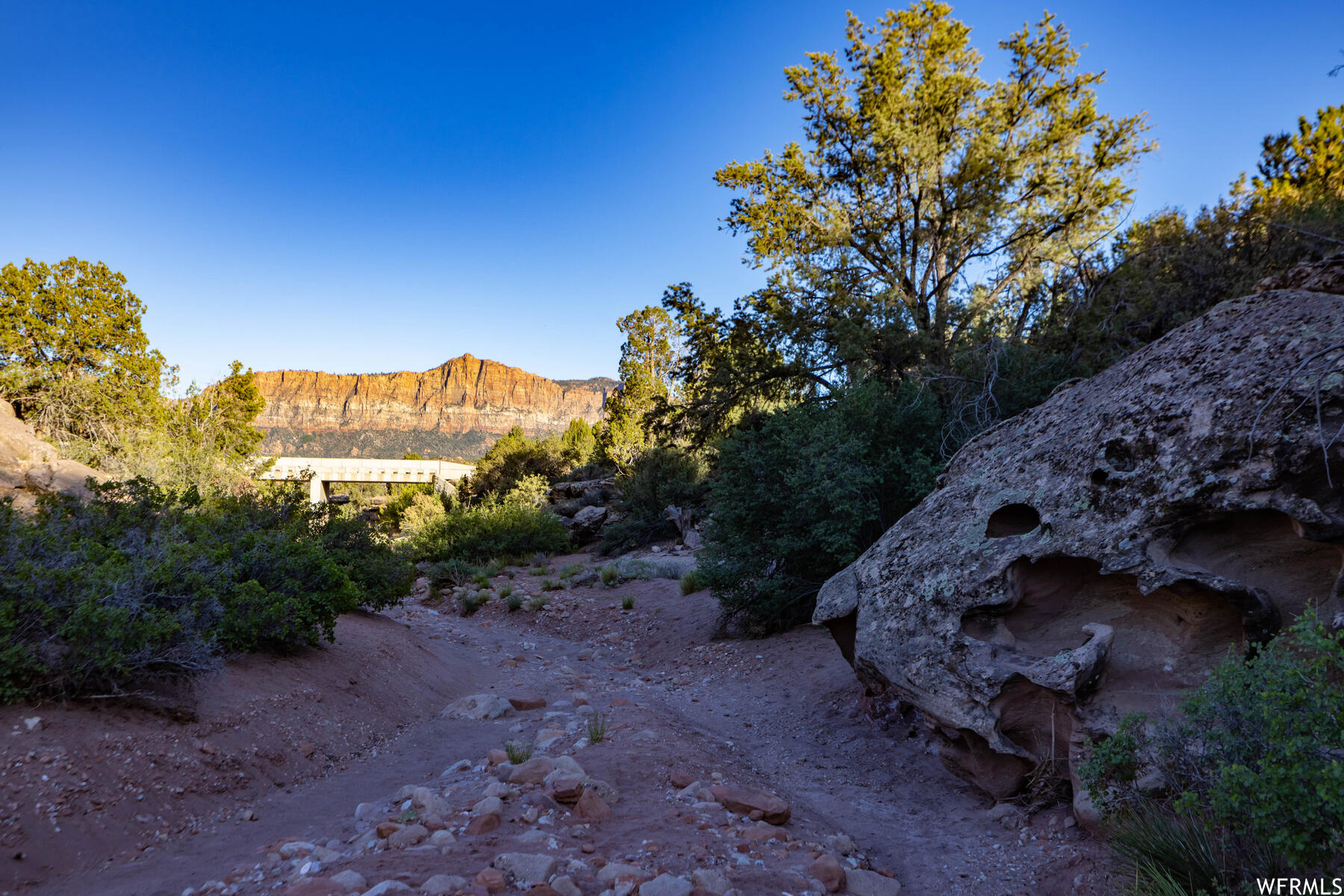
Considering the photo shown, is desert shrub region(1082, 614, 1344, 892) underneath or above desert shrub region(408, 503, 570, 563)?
above

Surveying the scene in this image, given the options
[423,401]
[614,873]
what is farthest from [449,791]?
[423,401]

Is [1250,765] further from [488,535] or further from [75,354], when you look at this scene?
[75,354]

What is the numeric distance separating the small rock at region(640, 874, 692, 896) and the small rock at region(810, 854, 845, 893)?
75cm

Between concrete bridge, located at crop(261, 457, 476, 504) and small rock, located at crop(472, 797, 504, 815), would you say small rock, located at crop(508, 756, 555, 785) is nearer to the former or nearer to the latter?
small rock, located at crop(472, 797, 504, 815)

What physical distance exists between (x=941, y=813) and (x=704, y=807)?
6.29 feet

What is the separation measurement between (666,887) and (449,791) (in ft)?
5.77

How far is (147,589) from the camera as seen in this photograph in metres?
5.28

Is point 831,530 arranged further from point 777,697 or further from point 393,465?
point 393,465

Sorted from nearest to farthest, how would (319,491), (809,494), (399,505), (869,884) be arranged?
(869,884) → (809,494) → (399,505) → (319,491)

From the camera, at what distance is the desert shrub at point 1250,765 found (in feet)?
8.26

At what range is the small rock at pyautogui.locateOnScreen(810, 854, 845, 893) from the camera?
3.36 meters

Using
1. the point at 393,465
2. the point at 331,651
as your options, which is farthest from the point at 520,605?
the point at 393,465

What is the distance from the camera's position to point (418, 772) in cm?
499

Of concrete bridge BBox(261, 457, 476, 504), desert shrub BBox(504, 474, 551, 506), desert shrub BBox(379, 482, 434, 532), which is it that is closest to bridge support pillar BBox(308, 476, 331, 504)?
concrete bridge BBox(261, 457, 476, 504)
